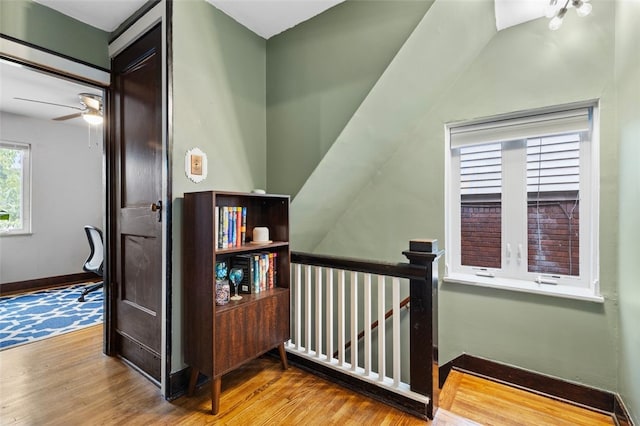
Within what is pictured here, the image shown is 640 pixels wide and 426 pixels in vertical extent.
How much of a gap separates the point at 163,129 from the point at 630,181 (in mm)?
2650

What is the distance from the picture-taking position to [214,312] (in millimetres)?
1697

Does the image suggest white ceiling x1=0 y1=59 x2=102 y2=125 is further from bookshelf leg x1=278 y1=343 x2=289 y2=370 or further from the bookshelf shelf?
bookshelf leg x1=278 y1=343 x2=289 y2=370

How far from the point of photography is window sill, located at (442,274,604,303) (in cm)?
199

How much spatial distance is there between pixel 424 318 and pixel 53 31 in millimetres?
2902

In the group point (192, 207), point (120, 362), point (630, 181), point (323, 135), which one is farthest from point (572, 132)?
point (120, 362)

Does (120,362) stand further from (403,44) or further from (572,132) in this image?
(572,132)

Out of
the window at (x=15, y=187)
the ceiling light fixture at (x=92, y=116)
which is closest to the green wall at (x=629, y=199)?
the ceiling light fixture at (x=92, y=116)

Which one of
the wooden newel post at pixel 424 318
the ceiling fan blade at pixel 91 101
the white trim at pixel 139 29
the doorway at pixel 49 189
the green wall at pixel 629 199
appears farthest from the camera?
the doorway at pixel 49 189

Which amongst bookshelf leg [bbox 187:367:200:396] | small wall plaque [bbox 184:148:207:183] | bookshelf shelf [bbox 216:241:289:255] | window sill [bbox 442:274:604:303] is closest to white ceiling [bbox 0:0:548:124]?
small wall plaque [bbox 184:148:207:183]

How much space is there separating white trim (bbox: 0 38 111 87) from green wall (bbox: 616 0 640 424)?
3248mm

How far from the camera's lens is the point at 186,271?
6.23 ft

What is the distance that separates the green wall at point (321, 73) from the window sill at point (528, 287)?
4.95 ft

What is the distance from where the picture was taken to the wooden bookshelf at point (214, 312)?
171 cm

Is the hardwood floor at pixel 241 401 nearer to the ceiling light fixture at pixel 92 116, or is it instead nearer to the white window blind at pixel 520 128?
the white window blind at pixel 520 128
